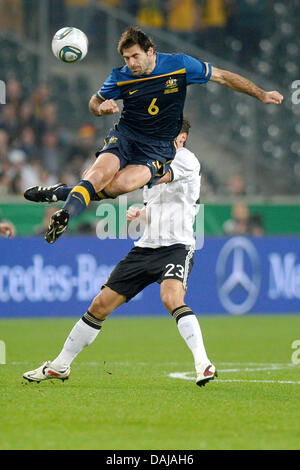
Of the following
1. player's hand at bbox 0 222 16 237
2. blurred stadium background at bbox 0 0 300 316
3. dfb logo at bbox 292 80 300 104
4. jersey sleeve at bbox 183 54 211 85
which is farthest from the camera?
dfb logo at bbox 292 80 300 104

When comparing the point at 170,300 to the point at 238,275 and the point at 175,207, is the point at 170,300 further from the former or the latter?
the point at 238,275

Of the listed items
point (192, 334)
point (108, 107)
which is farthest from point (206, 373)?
point (108, 107)

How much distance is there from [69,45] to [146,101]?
86 centimetres

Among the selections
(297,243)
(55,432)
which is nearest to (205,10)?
(297,243)

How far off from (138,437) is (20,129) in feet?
42.5

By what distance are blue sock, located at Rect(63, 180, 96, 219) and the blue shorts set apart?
19.8 inches

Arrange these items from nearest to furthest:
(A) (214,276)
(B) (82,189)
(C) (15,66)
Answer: (B) (82,189)
(A) (214,276)
(C) (15,66)

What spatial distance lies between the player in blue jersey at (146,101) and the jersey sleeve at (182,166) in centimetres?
11

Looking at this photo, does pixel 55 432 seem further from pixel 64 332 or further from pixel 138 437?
pixel 64 332

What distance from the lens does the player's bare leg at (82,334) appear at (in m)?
8.02

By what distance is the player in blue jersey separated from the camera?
308 inches

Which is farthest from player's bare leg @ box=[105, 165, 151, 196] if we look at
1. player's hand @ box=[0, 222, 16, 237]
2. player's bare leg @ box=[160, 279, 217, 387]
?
player's hand @ box=[0, 222, 16, 237]

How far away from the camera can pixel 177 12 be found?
21312mm

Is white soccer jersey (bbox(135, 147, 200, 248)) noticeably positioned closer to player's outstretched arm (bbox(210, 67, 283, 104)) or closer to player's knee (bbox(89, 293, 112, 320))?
player's knee (bbox(89, 293, 112, 320))
